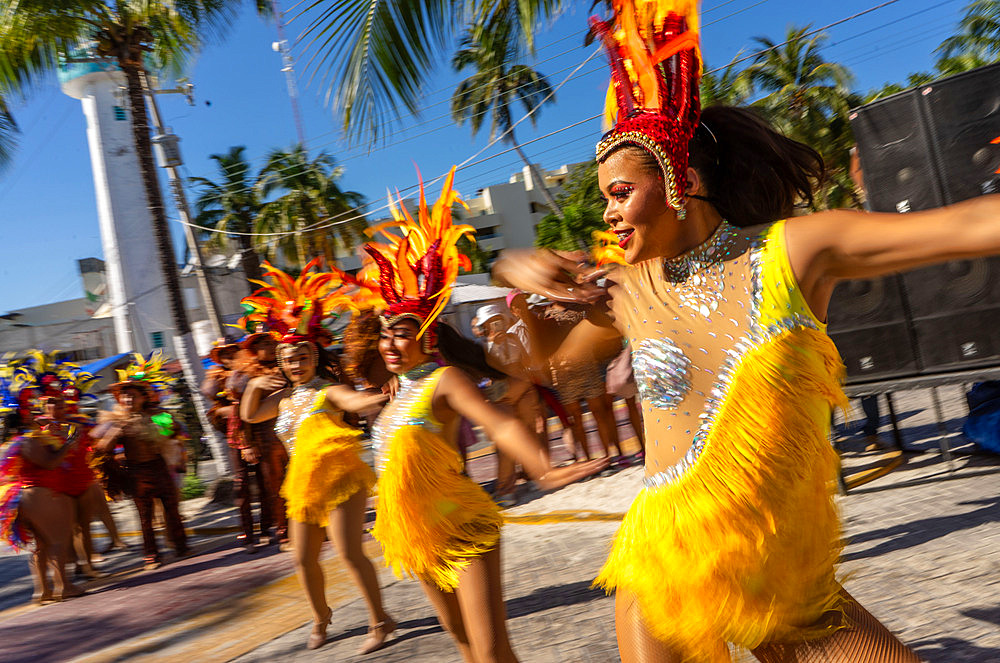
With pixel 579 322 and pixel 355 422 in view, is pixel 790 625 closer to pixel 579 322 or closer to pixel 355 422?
pixel 579 322

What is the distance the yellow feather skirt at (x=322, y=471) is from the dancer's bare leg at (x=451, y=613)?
1.40 metres

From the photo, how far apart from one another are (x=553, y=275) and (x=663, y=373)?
439 millimetres

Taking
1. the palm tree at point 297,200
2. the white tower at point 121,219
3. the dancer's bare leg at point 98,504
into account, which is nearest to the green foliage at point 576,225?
the palm tree at point 297,200

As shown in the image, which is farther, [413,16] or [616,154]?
[413,16]

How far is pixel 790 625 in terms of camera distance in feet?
5.55

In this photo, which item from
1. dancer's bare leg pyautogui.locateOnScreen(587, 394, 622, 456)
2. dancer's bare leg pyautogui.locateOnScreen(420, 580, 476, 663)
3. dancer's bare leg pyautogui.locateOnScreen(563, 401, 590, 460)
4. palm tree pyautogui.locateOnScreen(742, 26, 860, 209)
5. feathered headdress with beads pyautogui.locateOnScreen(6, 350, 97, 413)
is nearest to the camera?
dancer's bare leg pyautogui.locateOnScreen(420, 580, 476, 663)

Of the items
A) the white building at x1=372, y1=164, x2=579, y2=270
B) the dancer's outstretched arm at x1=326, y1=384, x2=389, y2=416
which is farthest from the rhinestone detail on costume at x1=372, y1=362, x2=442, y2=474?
the white building at x1=372, y1=164, x2=579, y2=270

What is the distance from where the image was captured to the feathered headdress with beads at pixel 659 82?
181cm

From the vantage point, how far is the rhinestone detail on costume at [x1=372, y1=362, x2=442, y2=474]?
3416 millimetres

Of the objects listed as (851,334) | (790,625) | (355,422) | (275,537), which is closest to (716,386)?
(790,625)

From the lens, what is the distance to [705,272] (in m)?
1.82

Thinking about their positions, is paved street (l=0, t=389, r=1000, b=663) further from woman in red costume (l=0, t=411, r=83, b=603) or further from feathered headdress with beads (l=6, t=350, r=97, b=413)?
feathered headdress with beads (l=6, t=350, r=97, b=413)

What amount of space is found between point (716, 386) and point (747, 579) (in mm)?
405

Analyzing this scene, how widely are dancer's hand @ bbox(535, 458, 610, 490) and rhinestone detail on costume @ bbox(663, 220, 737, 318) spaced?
0.55 meters
